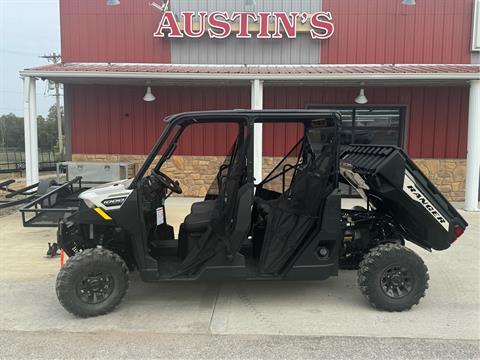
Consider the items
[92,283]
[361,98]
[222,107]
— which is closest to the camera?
[92,283]

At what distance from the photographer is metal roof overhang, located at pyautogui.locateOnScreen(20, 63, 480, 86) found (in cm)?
879

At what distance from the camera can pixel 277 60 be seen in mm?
10578

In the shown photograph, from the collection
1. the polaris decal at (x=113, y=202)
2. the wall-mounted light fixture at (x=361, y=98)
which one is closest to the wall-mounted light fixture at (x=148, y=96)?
the wall-mounted light fixture at (x=361, y=98)

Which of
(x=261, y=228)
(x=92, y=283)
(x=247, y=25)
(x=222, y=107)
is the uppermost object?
(x=247, y=25)

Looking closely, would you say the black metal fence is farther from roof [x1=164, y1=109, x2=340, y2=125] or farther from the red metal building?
roof [x1=164, y1=109, x2=340, y2=125]

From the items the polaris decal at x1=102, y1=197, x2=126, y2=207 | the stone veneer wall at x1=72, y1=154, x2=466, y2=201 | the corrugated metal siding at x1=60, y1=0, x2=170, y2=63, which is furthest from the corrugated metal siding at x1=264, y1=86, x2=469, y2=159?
the polaris decal at x1=102, y1=197, x2=126, y2=207

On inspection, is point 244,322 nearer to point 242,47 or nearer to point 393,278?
point 393,278

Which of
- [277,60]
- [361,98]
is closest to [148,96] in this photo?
[277,60]

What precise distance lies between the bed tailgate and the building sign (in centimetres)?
698

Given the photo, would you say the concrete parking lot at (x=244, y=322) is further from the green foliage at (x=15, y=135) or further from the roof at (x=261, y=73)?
the green foliage at (x=15, y=135)

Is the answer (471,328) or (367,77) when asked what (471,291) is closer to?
(471,328)

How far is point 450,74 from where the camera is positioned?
28.7 feet

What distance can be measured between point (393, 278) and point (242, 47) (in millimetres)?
8043

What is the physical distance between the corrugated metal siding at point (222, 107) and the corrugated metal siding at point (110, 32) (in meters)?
0.84
